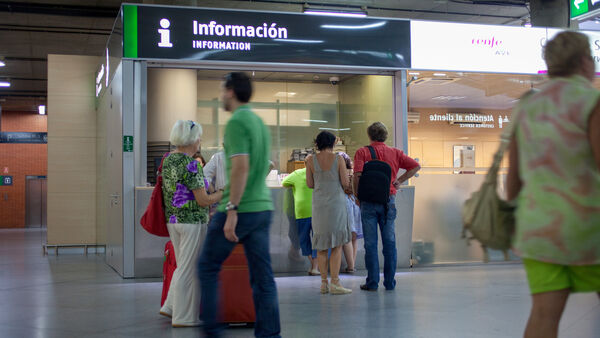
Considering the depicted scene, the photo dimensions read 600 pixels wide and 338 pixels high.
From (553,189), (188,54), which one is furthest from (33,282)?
(553,189)

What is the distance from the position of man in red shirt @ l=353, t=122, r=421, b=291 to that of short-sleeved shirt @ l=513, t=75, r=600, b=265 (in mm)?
3887

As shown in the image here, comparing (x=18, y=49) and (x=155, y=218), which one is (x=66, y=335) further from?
(x=18, y=49)

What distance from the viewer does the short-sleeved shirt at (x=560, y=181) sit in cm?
211

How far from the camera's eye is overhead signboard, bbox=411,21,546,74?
8.28 metres

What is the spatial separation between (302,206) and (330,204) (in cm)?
155

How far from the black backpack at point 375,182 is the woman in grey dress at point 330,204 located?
8.3 inches

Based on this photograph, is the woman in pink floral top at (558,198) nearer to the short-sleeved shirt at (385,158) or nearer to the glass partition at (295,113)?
the short-sleeved shirt at (385,158)

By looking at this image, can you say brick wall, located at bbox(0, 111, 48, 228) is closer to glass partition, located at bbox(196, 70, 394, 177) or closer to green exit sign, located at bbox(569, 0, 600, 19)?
glass partition, located at bbox(196, 70, 394, 177)

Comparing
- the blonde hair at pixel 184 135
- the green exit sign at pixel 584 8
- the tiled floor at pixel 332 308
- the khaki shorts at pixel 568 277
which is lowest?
Answer: the tiled floor at pixel 332 308

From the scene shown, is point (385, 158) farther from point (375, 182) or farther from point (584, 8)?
point (584, 8)

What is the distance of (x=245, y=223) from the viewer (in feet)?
10.5

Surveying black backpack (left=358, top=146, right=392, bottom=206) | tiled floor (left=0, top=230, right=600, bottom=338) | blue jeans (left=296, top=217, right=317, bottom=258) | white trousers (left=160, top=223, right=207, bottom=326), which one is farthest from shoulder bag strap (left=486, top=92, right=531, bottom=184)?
blue jeans (left=296, top=217, right=317, bottom=258)

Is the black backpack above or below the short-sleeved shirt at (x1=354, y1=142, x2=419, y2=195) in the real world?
below

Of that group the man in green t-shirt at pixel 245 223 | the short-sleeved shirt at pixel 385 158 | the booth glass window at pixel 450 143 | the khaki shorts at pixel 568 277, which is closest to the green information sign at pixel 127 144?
the short-sleeved shirt at pixel 385 158
